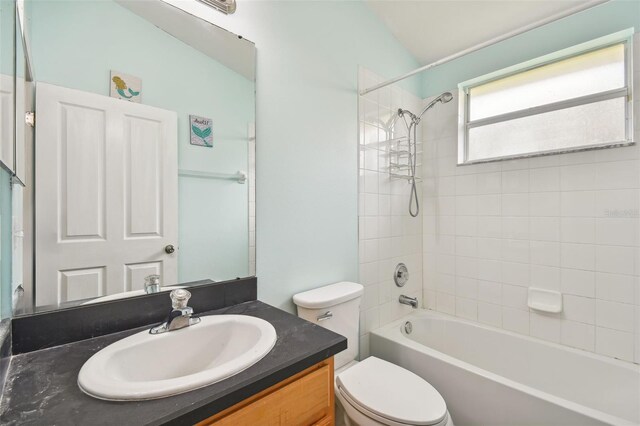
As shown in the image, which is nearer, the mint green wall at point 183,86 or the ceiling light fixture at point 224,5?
the mint green wall at point 183,86

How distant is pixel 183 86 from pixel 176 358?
0.97 meters

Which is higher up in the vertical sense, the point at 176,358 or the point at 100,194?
the point at 100,194

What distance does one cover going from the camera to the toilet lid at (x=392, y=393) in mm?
1120

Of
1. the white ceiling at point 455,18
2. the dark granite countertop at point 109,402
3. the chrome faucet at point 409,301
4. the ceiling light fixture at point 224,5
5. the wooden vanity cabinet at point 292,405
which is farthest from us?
the chrome faucet at point 409,301

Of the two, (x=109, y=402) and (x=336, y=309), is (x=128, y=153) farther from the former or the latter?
(x=336, y=309)

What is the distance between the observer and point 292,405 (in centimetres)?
75

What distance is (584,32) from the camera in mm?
1664

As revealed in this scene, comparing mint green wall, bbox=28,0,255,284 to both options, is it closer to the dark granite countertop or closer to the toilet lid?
the dark granite countertop

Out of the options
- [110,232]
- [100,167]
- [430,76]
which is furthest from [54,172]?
[430,76]

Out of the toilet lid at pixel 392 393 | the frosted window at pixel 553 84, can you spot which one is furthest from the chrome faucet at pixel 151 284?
the frosted window at pixel 553 84

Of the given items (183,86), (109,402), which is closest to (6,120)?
(183,86)

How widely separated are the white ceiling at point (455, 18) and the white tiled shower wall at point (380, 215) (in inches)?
15.7

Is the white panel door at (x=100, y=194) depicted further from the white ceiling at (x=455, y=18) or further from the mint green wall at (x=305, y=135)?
the white ceiling at (x=455, y=18)

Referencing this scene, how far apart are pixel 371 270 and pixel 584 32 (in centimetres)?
189
